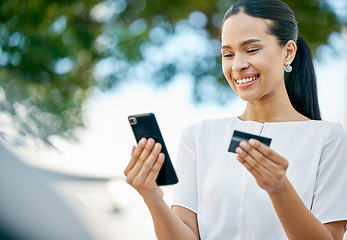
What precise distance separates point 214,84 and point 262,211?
4093mm

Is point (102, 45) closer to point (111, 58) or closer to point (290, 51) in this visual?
point (111, 58)

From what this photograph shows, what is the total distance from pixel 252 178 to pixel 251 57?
40cm

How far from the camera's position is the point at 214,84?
5.66m

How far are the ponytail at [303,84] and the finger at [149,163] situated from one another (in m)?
0.68

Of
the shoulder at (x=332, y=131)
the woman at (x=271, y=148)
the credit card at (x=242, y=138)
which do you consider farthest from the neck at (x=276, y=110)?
the credit card at (x=242, y=138)

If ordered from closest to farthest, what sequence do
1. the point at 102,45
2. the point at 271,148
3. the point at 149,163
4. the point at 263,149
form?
the point at 263,149
the point at 149,163
the point at 271,148
the point at 102,45

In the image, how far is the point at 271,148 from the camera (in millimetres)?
1747

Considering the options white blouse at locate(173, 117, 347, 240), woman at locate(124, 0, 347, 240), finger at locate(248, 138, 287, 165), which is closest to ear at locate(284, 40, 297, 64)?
woman at locate(124, 0, 347, 240)

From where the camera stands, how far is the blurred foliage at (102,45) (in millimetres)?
4598

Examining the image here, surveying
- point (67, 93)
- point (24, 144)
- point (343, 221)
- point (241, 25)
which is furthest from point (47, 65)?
point (343, 221)

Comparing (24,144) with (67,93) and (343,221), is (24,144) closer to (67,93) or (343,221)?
(343,221)

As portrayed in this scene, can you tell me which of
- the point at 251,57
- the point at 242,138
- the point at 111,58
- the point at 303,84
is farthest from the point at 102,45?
the point at 242,138

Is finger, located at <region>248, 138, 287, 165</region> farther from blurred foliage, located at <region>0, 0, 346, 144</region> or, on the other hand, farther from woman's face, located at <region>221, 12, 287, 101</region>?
blurred foliage, located at <region>0, 0, 346, 144</region>

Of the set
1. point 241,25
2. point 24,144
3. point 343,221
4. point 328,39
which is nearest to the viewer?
point 343,221
